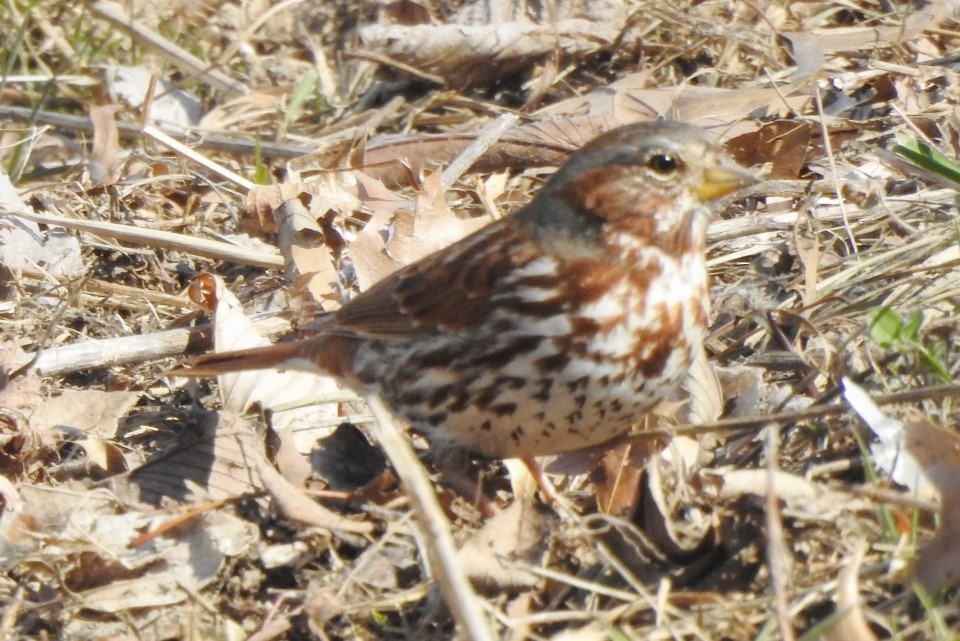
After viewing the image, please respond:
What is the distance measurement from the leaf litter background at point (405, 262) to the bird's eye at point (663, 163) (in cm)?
58

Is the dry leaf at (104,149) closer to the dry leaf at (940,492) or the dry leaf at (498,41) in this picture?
the dry leaf at (498,41)

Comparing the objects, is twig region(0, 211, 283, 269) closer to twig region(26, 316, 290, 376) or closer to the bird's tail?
twig region(26, 316, 290, 376)

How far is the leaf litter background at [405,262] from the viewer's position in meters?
3.18

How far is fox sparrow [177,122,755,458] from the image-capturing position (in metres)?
3.40

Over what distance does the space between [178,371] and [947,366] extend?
2034 millimetres

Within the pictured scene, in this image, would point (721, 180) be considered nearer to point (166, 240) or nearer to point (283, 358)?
point (283, 358)

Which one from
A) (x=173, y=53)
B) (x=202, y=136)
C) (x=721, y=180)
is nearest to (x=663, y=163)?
(x=721, y=180)

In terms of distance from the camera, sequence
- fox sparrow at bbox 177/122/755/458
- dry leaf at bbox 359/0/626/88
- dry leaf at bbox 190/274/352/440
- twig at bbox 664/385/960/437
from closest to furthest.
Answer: twig at bbox 664/385/960/437 < fox sparrow at bbox 177/122/755/458 < dry leaf at bbox 190/274/352/440 < dry leaf at bbox 359/0/626/88

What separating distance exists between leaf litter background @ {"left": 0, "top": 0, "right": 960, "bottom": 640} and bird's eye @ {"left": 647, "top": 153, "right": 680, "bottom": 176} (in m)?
0.58

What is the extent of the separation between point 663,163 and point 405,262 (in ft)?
4.22

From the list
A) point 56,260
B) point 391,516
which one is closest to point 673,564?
point 391,516

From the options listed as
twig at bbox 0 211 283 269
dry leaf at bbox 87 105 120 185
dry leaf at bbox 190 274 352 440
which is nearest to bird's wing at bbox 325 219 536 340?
dry leaf at bbox 190 274 352 440

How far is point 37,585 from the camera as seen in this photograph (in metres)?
3.50

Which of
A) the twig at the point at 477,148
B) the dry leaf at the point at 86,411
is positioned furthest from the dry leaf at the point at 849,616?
the twig at the point at 477,148
